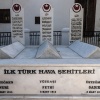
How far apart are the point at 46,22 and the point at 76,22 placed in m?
1.65

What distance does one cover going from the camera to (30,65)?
517 centimetres

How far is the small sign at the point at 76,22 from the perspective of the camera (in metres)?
10.6

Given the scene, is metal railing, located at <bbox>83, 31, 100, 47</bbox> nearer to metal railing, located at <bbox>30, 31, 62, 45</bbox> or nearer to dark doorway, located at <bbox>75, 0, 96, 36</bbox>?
dark doorway, located at <bbox>75, 0, 96, 36</bbox>

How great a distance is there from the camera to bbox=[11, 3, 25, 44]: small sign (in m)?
10.4

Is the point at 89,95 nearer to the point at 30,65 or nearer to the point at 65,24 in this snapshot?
the point at 30,65

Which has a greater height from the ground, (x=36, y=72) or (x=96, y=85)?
(x=36, y=72)

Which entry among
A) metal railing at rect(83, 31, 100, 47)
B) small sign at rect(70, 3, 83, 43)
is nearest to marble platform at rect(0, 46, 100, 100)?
small sign at rect(70, 3, 83, 43)

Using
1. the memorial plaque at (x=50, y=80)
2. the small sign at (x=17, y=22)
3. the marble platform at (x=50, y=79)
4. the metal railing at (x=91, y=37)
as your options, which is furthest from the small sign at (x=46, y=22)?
the memorial plaque at (x=50, y=80)

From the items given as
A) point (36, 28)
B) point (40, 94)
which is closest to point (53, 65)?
point (40, 94)

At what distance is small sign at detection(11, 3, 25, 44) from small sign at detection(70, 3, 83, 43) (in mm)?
2705

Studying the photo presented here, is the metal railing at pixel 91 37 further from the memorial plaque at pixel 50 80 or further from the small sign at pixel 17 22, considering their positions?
the memorial plaque at pixel 50 80

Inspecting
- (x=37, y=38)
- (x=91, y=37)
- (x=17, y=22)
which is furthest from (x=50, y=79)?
(x=91, y=37)

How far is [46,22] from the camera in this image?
10.4 metres

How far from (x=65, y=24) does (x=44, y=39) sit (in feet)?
18.9
